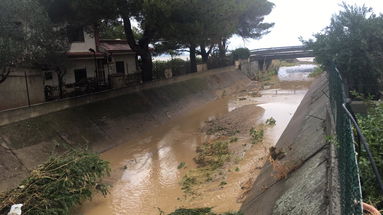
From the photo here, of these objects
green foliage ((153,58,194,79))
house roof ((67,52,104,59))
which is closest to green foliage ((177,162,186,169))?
house roof ((67,52,104,59))

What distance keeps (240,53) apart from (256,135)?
32.0 m

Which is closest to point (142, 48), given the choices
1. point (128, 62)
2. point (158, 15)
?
point (158, 15)

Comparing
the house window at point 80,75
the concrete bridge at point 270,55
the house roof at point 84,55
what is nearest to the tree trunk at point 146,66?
the house roof at point 84,55

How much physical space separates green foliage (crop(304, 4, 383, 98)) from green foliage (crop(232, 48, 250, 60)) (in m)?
35.2

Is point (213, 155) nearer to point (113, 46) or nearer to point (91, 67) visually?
point (91, 67)

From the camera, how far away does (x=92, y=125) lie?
1639cm

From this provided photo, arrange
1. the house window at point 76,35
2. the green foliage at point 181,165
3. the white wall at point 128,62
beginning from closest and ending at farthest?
the green foliage at point 181,165
the house window at point 76,35
the white wall at point 128,62

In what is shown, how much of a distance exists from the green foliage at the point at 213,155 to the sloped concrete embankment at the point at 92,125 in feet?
14.6

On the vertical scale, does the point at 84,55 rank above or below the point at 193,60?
above

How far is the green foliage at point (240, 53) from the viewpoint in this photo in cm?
4547

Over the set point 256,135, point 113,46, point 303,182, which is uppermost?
point 113,46

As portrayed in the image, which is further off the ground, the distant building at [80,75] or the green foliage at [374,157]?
the distant building at [80,75]

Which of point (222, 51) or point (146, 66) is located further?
point (222, 51)

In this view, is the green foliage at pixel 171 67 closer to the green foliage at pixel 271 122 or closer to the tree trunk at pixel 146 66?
the tree trunk at pixel 146 66
